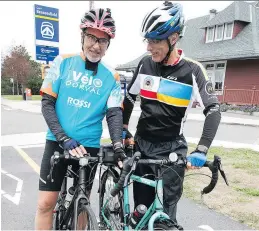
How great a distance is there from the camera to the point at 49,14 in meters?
9.05

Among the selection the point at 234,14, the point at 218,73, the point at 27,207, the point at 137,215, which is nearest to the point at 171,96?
the point at 137,215

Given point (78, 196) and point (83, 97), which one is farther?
point (83, 97)

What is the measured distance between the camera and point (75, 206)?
2502 mm

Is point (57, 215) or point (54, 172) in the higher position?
point (54, 172)

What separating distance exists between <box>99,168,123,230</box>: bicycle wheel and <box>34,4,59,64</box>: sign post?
6.93 meters

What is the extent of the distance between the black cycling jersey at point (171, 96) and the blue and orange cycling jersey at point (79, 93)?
289 mm

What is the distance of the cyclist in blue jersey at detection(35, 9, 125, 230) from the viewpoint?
2.68m

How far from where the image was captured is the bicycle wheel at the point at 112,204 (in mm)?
2834

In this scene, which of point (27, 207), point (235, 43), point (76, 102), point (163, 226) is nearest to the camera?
point (163, 226)

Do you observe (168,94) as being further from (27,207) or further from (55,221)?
(27,207)

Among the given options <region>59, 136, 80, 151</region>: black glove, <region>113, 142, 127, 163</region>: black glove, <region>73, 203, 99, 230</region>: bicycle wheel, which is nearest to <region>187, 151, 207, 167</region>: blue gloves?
<region>113, 142, 127, 163</region>: black glove

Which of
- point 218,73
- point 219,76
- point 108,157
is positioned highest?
point 218,73

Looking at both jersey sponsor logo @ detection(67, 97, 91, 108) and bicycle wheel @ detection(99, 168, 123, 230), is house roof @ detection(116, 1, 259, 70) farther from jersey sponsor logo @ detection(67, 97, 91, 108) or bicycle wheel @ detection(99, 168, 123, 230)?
jersey sponsor logo @ detection(67, 97, 91, 108)

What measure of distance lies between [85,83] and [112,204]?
120 centimetres
